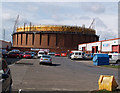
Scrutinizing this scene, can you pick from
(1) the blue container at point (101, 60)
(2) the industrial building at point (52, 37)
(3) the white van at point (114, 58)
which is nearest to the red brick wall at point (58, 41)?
(2) the industrial building at point (52, 37)

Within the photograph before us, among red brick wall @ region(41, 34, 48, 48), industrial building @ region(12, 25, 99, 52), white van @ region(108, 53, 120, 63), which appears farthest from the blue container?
red brick wall @ region(41, 34, 48, 48)

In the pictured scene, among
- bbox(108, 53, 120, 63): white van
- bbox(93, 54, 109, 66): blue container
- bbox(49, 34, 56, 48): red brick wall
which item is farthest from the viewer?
bbox(49, 34, 56, 48): red brick wall

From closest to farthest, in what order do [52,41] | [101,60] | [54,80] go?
[54,80], [101,60], [52,41]

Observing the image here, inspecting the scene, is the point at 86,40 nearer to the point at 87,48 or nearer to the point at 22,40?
the point at 87,48

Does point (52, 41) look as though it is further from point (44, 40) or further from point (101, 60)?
point (101, 60)

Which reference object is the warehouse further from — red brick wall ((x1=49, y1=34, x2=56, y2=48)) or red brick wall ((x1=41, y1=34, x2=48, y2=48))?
red brick wall ((x1=41, y1=34, x2=48, y2=48))

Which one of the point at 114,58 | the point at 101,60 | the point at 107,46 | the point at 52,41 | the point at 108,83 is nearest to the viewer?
the point at 108,83

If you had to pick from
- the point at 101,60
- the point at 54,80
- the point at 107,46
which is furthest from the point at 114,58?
the point at 54,80

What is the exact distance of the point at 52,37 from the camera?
90438mm

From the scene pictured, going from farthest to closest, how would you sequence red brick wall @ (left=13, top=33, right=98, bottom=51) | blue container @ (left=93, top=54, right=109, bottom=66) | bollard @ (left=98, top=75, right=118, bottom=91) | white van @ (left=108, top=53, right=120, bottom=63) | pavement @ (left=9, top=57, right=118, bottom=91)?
red brick wall @ (left=13, top=33, right=98, bottom=51) < white van @ (left=108, top=53, right=120, bottom=63) < blue container @ (left=93, top=54, right=109, bottom=66) < pavement @ (left=9, top=57, right=118, bottom=91) < bollard @ (left=98, top=75, right=118, bottom=91)

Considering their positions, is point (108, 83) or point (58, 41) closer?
point (108, 83)

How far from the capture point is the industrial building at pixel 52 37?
9050 centimetres

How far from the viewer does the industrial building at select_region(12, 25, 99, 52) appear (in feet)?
297

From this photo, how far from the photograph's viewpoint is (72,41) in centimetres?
9312
